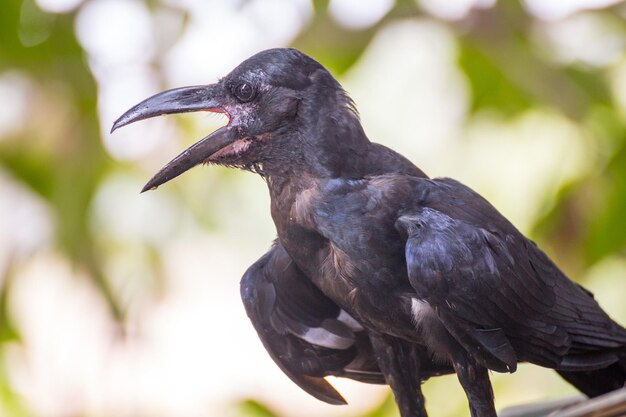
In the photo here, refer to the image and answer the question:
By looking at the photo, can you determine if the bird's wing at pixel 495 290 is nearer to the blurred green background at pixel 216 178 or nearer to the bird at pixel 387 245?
the bird at pixel 387 245


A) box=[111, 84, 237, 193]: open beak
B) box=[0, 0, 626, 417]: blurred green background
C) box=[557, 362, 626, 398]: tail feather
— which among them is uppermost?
box=[0, 0, 626, 417]: blurred green background

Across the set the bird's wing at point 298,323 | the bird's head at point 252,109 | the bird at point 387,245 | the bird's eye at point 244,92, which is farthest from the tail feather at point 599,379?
the bird's eye at point 244,92

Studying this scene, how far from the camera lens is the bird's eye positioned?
2043 mm

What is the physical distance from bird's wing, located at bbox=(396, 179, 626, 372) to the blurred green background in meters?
1.80

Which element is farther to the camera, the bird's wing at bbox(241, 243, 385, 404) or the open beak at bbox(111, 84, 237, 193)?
the bird's wing at bbox(241, 243, 385, 404)

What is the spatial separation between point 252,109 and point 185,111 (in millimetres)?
143

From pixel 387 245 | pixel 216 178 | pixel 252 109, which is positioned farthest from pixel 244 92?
pixel 216 178

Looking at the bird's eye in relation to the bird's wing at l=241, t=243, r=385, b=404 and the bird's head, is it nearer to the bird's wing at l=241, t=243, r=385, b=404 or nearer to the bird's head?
the bird's head

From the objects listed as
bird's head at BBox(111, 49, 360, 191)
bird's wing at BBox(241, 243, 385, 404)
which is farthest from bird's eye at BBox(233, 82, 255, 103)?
bird's wing at BBox(241, 243, 385, 404)

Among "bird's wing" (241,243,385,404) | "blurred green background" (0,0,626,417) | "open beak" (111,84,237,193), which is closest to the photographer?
"open beak" (111,84,237,193)

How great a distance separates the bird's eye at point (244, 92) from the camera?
6.70 feet

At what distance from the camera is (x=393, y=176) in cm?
205

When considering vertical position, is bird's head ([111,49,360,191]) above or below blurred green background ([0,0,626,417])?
below

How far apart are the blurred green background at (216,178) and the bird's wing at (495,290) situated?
5.90ft
